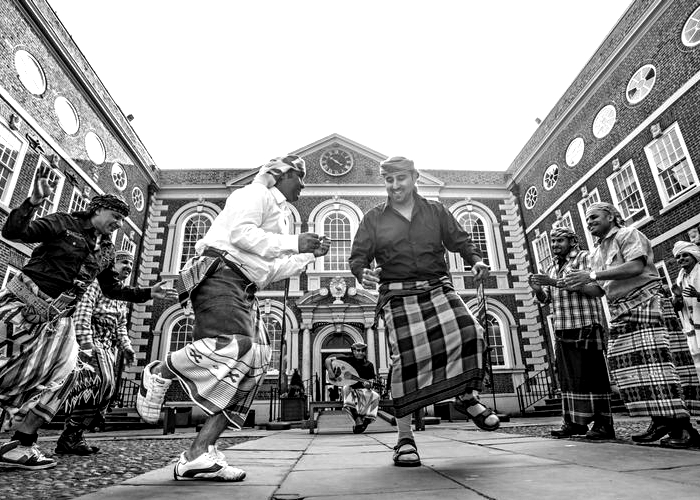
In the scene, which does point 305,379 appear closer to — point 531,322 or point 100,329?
point 531,322

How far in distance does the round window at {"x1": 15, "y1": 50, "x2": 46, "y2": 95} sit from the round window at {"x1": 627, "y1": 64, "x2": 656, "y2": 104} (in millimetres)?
16616

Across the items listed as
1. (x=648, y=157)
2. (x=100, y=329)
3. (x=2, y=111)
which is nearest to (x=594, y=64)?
(x=648, y=157)

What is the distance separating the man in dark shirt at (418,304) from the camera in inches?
107

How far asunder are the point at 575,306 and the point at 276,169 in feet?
10.6

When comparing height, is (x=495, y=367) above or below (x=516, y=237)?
below

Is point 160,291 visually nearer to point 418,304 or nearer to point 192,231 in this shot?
point 418,304

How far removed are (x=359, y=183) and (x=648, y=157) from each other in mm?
10411

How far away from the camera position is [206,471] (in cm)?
196

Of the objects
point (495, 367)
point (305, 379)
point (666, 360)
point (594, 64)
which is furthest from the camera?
point (495, 367)

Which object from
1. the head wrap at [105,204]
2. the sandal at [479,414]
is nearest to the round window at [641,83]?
the sandal at [479,414]

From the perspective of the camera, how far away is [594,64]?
14062 mm

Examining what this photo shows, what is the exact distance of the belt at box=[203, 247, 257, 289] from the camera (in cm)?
239

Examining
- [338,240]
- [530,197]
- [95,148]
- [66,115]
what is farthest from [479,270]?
[530,197]

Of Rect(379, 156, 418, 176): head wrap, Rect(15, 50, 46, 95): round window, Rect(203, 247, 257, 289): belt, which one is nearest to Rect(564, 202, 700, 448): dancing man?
Rect(379, 156, 418, 176): head wrap
